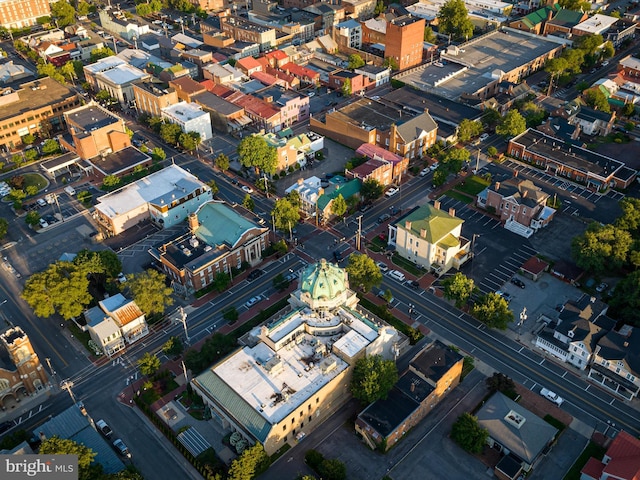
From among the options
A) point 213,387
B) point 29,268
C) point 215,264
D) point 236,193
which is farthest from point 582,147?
point 29,268

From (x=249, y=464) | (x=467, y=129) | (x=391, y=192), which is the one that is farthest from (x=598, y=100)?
(x=249, y=464)

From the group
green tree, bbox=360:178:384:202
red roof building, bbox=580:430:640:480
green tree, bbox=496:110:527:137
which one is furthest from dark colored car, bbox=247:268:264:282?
green tree, bbox=496:110:527:137

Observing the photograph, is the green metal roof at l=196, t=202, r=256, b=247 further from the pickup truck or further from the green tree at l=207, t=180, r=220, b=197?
the pickup truck

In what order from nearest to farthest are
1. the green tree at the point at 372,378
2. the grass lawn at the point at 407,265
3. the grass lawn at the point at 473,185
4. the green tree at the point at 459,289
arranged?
the green tree at the point at 372,378, the green tree at the point at 459,289, the grass lawn at the point at 407,265, the grass lawn at the point at 473,185

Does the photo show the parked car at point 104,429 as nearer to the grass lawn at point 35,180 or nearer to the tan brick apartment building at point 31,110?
the grass lawn at point 35,180

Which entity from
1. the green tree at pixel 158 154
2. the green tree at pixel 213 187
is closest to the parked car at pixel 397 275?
the green tree at pixel 213 187

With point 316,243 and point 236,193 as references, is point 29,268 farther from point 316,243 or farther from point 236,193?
point 316,243

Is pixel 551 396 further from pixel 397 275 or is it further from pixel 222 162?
pixel 222 162
